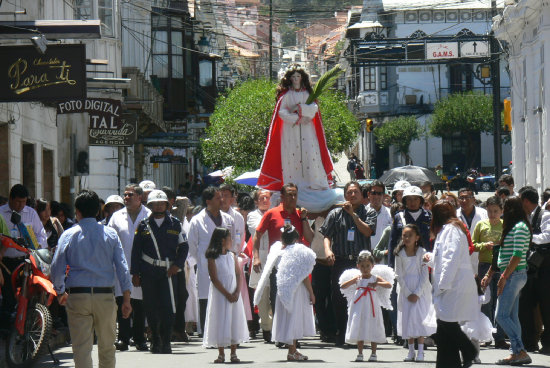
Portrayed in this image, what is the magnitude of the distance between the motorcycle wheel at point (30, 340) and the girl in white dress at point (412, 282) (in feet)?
12.4

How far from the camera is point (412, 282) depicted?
13.0 meters

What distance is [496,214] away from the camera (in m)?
14.2

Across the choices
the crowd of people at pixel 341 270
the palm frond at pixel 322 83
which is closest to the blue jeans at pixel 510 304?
the crowd of people at pixel 341 270

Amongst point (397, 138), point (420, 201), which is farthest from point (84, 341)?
point (397, 138)

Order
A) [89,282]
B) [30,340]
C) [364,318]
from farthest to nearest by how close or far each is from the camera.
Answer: [364,318] → [30,340] → [89,282]

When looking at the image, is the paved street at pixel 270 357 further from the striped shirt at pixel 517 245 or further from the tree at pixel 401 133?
the tree at pixel 401 133

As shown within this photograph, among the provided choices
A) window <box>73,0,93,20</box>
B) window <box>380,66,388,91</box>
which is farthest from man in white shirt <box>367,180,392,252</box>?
window <box>380,66,388,91</box>

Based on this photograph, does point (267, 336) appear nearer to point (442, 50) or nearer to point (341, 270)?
point (341, 270)

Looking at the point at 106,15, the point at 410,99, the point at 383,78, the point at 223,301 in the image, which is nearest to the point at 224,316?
the point at 223,301

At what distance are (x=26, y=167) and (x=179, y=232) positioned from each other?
11122mm

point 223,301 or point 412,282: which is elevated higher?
point 412,282

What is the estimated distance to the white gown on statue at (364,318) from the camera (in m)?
12.8

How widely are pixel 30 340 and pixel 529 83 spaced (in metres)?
22.7

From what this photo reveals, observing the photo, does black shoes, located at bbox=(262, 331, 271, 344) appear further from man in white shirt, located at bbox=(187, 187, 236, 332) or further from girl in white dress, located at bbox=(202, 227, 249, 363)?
girl in white dress, located at bbox=(202, 227, 249, 363)
